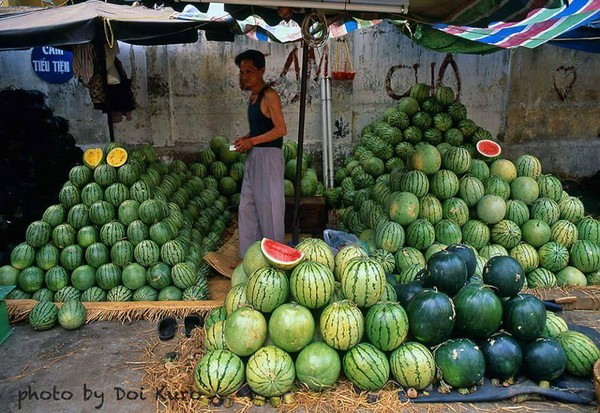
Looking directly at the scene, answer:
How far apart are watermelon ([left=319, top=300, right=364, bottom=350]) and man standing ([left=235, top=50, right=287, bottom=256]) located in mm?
2240

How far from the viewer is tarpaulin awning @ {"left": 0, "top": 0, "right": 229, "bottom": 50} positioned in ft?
13.7

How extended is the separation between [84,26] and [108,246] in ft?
7.09

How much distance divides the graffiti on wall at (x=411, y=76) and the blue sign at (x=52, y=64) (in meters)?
5.56

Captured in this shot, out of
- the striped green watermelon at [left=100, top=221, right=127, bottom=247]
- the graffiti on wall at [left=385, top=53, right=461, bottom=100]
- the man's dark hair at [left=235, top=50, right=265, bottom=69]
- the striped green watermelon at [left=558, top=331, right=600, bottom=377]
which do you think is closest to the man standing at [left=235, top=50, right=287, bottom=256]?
the man's dark hair at [left=235, top=50, right=265, bottom=69]

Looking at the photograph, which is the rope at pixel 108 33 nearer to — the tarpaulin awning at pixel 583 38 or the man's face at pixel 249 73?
the man's face at pixel 249 73

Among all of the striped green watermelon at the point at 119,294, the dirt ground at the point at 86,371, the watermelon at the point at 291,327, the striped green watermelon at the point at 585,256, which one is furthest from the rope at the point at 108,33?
the striped green watermelon at the point at 585,256

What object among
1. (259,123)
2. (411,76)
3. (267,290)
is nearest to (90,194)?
(259,123)

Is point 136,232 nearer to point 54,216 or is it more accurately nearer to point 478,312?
point 54,216

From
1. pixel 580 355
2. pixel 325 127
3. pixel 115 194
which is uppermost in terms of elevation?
pixel 325 127

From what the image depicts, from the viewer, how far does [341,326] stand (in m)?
2.77

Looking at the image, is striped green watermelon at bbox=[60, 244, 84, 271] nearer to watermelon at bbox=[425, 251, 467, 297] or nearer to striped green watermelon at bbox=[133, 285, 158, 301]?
striped green watermelon at bbox=[133, 285, 158, 301]

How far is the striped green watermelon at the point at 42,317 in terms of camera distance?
3.80 metres

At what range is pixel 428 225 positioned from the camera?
14.1 feet

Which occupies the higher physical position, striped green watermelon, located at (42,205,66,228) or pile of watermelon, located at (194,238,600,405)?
striped green watermelon, located at (42,205,66,228)
